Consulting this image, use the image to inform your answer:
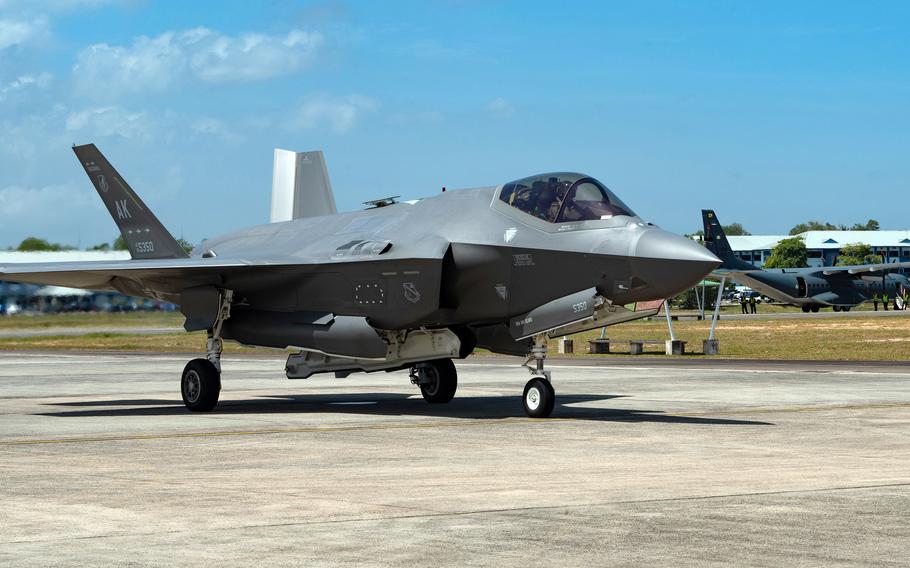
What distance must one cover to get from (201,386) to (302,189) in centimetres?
813

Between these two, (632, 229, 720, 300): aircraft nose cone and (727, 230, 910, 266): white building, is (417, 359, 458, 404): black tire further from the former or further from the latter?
(727, 230, 910, 266): white building

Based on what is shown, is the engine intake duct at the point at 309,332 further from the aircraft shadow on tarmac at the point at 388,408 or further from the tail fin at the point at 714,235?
the tail fin at the point at 714,235

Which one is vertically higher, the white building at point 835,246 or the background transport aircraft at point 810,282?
the white building at point 835,246

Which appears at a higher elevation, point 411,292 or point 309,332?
point 411,292

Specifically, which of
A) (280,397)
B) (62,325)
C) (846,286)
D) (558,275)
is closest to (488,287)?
(558,275)

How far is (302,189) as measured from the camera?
25516mm

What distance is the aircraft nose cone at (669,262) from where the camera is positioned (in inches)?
587

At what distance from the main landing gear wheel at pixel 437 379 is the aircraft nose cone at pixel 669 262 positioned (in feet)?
17.7

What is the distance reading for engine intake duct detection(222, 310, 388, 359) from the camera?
17.7 metres

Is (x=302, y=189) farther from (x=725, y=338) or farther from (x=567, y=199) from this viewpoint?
(x=725, y=338)

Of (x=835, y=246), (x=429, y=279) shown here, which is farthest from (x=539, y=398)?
(x=835, y=246)

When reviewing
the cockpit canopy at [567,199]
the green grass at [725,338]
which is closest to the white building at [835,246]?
the green grass at [725,338]

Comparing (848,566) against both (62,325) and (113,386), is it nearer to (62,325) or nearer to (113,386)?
(113,386)

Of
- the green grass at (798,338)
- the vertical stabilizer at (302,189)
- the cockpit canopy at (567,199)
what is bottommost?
the green grass at (798,338)
